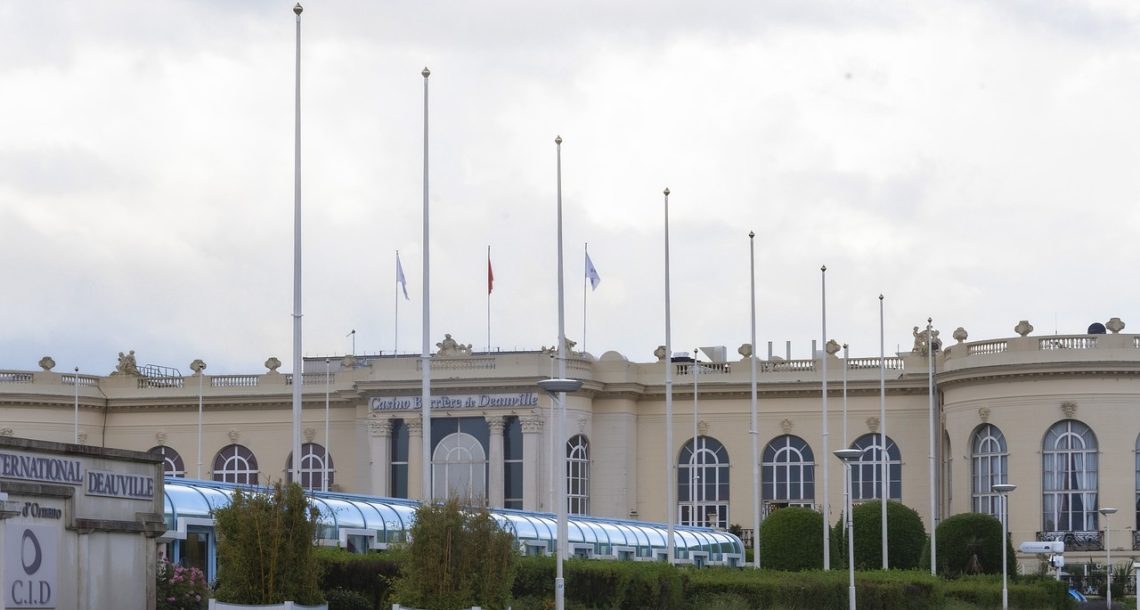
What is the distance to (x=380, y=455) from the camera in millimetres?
77188

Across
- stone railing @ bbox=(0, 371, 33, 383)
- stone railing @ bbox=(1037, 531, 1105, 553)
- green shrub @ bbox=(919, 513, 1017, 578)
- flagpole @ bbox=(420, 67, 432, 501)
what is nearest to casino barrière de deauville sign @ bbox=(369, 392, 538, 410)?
stone railing @ bbox=(0, 371, 33, 383)

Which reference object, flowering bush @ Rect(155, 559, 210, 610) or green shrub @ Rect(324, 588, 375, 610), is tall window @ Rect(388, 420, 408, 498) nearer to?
green shrub @ Rect(324, 588, 375, 610)

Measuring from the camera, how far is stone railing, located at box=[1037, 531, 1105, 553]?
70688 millimetres

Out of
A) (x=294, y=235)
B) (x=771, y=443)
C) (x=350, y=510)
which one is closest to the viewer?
(x=294, y=235)

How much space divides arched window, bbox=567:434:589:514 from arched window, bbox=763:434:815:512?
24.2 ft

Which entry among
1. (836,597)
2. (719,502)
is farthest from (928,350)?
(836,597)

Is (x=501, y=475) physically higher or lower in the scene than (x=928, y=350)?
lower

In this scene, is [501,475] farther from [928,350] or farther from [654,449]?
[928,350]

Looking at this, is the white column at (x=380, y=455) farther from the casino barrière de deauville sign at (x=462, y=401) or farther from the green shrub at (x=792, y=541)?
the green shrub at (x=792, y=541)

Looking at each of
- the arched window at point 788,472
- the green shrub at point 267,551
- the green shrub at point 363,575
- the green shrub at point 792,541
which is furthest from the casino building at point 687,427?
the green shrub at point 267,551

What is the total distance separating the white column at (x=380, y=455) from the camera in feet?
253

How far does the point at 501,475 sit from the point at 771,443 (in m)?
11.5

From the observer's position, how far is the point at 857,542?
67750 mm

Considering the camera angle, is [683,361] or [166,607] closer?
[166,607]
